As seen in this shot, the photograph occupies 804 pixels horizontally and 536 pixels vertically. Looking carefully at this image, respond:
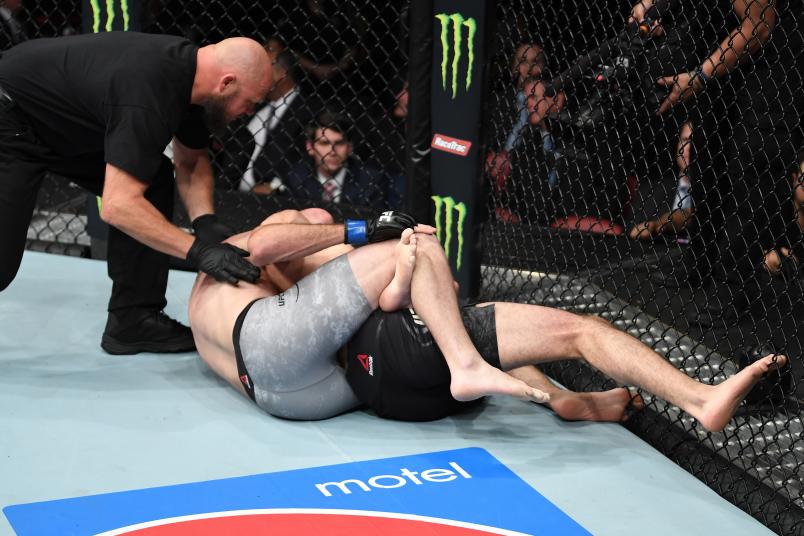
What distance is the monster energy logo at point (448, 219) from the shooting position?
2979 mm

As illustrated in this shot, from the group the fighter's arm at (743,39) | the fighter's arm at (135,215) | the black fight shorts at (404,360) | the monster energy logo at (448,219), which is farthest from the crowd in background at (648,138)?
the fighter's arm at (135,215)

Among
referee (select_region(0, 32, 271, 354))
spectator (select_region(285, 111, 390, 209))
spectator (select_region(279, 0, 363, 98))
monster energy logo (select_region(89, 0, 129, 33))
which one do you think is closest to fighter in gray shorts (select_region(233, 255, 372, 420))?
referee (select_region(0, 32, 271, 354))

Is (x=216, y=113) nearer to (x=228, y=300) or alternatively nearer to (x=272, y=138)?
(x=228, y=300)

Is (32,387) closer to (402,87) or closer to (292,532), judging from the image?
(292,532)

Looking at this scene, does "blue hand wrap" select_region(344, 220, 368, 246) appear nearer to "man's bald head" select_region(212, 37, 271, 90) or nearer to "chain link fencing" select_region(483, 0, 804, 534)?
"man's bald head" select_region(212, 37, 271, 90)

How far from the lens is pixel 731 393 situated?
182cm

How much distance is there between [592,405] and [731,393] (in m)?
0.51

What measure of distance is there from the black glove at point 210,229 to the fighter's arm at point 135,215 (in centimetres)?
19

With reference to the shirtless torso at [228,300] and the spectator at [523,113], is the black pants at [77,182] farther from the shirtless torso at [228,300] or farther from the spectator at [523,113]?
the spectator at [523,113]

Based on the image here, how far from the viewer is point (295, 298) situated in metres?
2.11

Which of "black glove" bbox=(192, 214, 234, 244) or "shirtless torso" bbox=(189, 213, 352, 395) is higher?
"black glove" bbox=(192, 214, 234, 244)

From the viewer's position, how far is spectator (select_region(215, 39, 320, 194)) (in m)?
4.15

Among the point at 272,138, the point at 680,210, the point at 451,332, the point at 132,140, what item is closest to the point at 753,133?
the point at 680,210

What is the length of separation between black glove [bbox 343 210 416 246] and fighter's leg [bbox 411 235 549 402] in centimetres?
6
